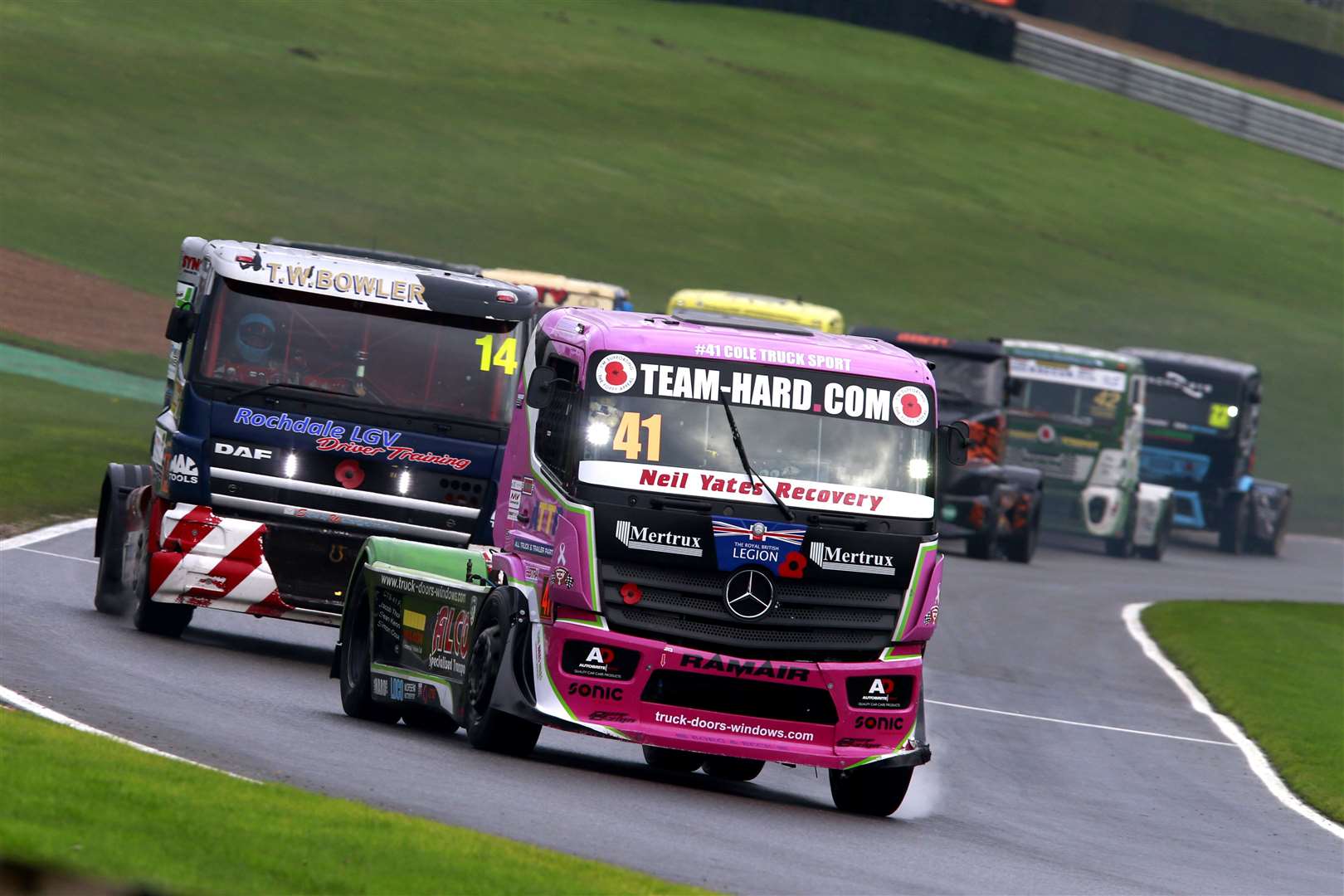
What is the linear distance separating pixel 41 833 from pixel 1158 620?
788 inches

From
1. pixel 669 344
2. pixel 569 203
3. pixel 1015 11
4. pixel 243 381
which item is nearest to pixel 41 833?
pixel 669 344

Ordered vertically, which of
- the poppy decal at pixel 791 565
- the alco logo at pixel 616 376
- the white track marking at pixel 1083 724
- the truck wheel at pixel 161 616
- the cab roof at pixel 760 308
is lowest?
the white track marking at pixel 1083 724

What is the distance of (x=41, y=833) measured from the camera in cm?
781

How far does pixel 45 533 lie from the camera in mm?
21344

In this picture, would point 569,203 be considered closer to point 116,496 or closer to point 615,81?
point 615,81

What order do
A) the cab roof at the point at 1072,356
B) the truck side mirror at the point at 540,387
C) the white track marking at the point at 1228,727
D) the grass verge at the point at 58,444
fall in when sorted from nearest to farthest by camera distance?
the truck side mirror at the point at 540,387
the white track marking at the point at 1228,727
the grass verge at the point at 58,444
the cab roof at the point at 1072,356

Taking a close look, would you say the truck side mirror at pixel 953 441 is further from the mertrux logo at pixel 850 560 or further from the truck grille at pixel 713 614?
the truck grille at pixel 713 614

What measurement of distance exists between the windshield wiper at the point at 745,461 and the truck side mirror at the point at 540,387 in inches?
37.5

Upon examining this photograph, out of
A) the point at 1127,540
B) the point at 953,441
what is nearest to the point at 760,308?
the point at 1127,540

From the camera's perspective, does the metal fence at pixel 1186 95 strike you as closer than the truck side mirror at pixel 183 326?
No

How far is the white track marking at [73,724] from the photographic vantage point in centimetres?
1039

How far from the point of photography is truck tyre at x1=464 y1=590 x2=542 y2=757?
40.0ft

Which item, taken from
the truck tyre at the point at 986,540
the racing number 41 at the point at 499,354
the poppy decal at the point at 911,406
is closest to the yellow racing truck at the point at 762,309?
the truck tyre at the point at 986,540

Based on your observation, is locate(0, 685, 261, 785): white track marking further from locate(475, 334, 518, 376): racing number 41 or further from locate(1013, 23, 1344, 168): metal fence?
locate(1013, 23, 1344, 168): metal fence
